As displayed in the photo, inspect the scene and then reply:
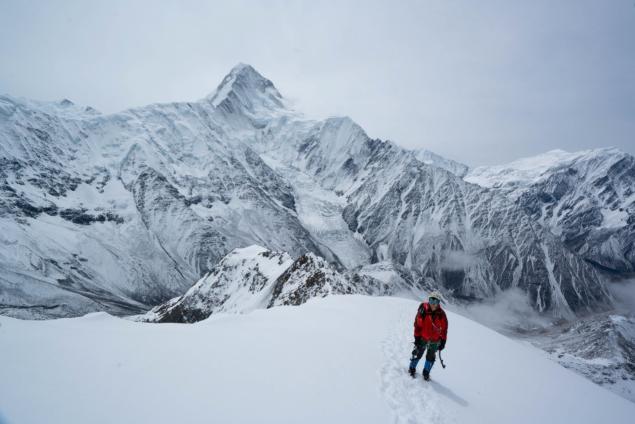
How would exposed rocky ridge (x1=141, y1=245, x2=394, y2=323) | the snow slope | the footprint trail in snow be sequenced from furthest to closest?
1. exposed rocky ridge (x1=141, y1=245, x2=394, y2=323)
2. the footprint trail in snow
3. the snow slope

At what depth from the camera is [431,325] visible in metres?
12.2

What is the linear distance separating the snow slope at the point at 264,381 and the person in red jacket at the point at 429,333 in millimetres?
706

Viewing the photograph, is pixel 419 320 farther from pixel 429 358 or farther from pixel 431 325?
pixel 429 358

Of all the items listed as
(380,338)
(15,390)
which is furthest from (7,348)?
(380,338)

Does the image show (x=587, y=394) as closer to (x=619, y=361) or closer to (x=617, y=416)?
(x=617, y=416)

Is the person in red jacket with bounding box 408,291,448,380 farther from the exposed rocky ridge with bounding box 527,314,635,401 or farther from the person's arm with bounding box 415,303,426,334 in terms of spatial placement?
the exposed rocky ridge with bounding box 527,314,635,401

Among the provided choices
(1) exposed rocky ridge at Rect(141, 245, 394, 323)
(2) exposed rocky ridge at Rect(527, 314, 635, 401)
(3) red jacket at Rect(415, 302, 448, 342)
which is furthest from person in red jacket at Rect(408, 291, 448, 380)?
(2) exposed rocky ridge at Rect(527, 314, 635, 401)

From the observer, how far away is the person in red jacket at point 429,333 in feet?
39.7

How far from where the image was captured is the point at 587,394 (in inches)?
619

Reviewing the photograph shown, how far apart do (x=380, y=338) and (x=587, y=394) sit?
9781mm

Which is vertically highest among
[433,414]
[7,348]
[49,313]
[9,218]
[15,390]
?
[433,414]

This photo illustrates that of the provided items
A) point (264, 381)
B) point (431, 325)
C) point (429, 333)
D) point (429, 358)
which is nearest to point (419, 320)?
point (431, 325)

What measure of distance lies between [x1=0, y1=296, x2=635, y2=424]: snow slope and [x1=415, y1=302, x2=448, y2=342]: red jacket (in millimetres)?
1680

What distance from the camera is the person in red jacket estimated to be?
12.1 meters
